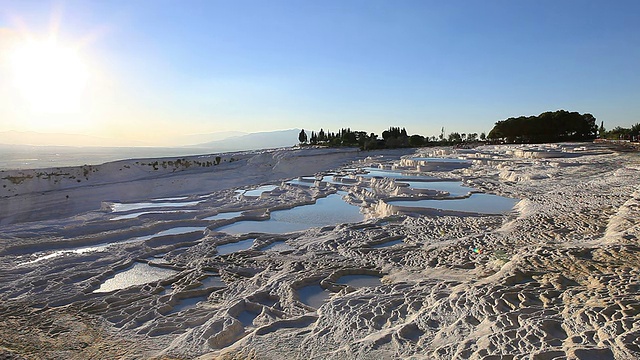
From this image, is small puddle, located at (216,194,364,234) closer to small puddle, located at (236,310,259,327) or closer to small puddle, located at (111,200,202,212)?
small puddle, located at (111,200,202,212)

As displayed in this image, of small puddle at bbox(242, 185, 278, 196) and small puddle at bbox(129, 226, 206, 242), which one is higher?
small puddle at bbox(242, 185, 278, 196)

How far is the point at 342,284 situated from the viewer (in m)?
6.46

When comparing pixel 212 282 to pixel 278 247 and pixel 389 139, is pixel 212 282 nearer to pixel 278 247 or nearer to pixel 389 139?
pixel 278 247

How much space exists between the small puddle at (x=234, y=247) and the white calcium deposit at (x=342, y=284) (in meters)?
0.19

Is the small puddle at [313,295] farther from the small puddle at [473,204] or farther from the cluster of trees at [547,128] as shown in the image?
the cluster of trees at [547,128]

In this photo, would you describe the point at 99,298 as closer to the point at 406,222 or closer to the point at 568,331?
the point at 568,331

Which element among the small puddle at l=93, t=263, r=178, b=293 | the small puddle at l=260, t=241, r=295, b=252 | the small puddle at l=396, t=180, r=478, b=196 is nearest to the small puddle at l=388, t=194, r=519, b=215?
the small puddle at l=396, t=180, r=478, b=196

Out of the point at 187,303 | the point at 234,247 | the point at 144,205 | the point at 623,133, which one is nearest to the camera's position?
the point at 187,303

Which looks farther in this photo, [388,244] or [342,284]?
[388,244]

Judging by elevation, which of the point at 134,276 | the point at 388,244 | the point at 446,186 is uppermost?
the point at 446,186

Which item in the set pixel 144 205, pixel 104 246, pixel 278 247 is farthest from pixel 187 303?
pixel 144 205

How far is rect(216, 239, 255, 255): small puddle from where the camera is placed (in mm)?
8866

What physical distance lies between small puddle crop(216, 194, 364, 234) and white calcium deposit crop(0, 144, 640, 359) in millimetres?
495

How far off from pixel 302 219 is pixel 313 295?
240 inches
